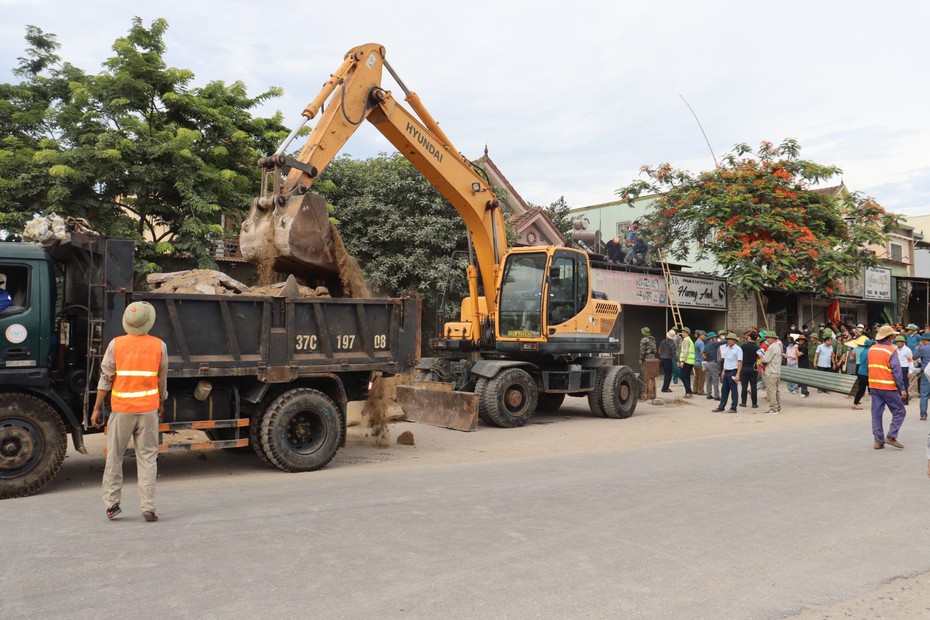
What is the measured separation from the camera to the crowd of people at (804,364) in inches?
403

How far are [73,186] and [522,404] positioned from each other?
30.9 ft

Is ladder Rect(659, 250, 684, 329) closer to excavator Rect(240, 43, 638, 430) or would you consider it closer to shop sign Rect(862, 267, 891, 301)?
excavator Rect(240, 43, 638, 430)

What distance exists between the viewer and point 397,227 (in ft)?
63.1

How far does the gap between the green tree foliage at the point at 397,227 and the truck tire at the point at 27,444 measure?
40.0 feet

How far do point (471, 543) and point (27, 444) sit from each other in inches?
177

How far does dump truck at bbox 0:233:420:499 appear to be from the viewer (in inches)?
275

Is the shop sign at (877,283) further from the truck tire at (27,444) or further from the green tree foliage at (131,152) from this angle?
the truck tire at (27,444)

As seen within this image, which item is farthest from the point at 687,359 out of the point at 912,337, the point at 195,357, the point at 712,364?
the point at 195,357

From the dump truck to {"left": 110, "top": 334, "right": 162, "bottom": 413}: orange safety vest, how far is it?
1.34 metres

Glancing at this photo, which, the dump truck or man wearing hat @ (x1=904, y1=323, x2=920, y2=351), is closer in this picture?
the dump truck

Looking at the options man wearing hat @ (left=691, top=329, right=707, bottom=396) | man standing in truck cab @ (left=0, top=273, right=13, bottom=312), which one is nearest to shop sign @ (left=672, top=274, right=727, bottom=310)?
man wearing hat @ (left=691, top=329, right=707, bottom=396)

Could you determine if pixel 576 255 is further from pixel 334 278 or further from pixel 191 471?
pixel 191 471

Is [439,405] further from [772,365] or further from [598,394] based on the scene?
[772,365]

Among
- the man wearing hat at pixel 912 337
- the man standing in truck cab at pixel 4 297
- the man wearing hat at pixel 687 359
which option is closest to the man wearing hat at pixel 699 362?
the man wearing hat at pixel 687 359
